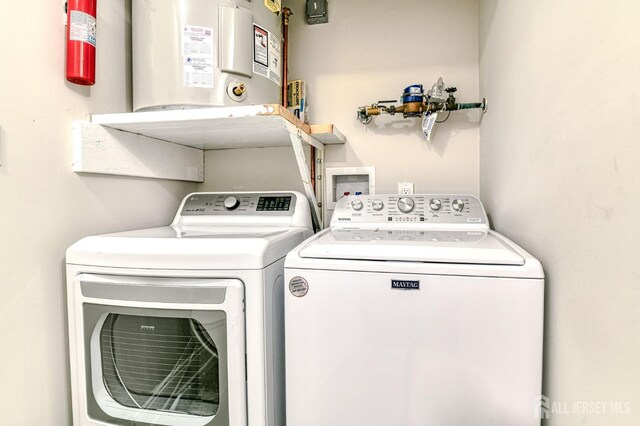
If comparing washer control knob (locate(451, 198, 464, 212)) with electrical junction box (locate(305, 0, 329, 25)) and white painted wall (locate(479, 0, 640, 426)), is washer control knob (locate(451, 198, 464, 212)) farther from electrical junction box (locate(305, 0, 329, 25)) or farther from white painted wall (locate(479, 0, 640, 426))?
electrical junction box (locate(305, 0, 329, 25))

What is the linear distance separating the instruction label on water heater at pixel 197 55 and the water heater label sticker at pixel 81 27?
0.31 metres

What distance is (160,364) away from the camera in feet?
3.54

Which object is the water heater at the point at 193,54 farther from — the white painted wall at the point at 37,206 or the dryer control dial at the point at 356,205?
the dryer control dial at the point at 356,205

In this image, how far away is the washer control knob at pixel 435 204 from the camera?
4.66 feet

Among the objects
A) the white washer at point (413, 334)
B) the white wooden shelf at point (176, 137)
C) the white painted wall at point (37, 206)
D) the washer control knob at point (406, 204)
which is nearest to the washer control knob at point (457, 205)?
the washer control knob at point (406, 204)

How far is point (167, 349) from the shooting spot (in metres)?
1.07

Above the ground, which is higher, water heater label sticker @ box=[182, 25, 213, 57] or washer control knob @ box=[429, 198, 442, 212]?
water heater label sticker @ box=[182, 25, 213, 57]

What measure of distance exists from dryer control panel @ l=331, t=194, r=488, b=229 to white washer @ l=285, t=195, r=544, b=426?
0.33 metres

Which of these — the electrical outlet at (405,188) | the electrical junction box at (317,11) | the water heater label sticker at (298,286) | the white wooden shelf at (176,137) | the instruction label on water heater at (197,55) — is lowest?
the water heater label sticker at (298,286)

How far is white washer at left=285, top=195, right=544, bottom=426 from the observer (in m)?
0.85

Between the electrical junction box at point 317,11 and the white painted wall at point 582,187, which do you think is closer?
the white painted wall at point 582,187

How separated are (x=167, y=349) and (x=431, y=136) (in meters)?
1.49

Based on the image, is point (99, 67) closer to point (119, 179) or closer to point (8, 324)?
point (119, 179)
